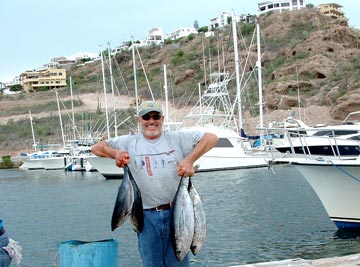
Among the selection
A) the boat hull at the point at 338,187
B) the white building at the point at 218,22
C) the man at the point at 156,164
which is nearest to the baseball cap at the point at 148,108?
the man at the point at 156,164

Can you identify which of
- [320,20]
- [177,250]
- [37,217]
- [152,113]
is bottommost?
[37,217]

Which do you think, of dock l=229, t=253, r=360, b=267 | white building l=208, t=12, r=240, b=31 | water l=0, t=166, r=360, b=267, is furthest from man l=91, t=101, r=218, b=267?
white building l=208, t=12, r=240, b=31

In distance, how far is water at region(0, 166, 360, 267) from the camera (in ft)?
39.0

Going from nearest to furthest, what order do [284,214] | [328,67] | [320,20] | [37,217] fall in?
[284,214] → [37,217] → [328,67] → [320,20]

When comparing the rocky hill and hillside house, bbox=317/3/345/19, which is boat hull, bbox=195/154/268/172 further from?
hillside house, bbox=317/3/345/19

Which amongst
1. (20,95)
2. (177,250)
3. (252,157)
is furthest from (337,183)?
(20,95)

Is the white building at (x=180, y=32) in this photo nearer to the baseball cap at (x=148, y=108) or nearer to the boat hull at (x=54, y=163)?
the boat hull at (x=54, y=163)

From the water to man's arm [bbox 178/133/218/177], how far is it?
6748 mm

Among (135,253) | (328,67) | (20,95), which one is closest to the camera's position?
(135,253)

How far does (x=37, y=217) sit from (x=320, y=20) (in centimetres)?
7167

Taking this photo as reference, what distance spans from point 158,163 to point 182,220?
1.59ft

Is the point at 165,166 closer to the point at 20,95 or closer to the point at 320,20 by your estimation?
the point at 320,20

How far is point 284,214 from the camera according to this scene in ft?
53.2

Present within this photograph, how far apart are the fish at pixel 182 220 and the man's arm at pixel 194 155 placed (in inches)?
4.9
